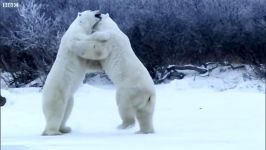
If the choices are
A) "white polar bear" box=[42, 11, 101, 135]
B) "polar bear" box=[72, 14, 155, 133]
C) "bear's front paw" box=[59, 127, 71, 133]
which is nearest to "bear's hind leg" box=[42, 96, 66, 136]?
"white polar bear" box=[42, 11, 101, 135]

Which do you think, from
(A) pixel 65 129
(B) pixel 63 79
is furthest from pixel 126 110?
(A) pixel 65 129

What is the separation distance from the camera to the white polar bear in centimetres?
648

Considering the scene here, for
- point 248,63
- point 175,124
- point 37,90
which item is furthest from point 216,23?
point 175,124

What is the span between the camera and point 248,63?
15.0 metres

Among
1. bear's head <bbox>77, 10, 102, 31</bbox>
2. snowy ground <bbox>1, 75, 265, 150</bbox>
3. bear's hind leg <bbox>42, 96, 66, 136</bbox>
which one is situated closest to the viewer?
snowy ground <bbox>1, 75, 265, 150</bbox>

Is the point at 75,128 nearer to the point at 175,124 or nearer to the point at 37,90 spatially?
the point at 175,124

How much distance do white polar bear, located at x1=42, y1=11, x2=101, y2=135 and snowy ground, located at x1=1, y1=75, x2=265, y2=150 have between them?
0.80 feet

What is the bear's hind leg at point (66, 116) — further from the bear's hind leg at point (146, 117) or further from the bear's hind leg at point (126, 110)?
the bear's hind leg at point (146, 117)

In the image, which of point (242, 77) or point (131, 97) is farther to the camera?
point (242, 77)

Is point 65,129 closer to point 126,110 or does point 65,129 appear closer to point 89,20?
point 126,110

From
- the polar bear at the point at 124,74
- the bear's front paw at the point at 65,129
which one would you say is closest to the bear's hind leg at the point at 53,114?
the bear's front paw at the point at 65,129

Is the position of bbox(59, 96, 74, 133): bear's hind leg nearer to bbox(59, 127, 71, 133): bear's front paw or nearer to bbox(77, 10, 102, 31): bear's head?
bbox(59, 127, 71, 133): bear's front paw

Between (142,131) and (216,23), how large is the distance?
971 cm

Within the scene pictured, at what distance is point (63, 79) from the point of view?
6508mm
